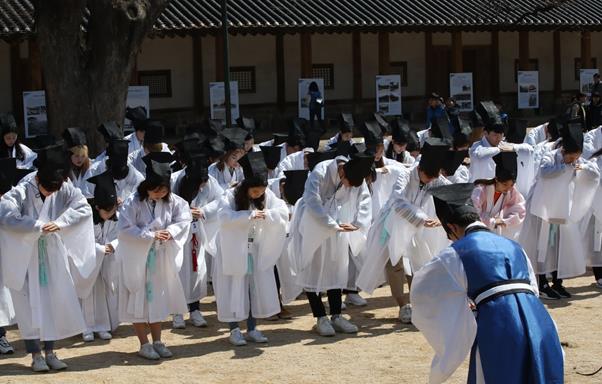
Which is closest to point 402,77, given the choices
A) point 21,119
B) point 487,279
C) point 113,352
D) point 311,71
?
point 311,71

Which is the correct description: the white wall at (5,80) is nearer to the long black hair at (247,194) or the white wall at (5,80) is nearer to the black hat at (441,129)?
the black hat at (441,129)

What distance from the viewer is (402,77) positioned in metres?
33.4

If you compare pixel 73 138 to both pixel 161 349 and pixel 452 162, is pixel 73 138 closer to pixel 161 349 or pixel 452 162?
pixel 161 349

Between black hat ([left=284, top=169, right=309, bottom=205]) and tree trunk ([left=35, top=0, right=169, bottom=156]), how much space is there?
5.02 m

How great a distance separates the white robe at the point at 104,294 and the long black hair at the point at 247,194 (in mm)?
1174

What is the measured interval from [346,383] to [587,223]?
15.6 feet

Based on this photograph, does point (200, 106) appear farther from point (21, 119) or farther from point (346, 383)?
point (346, 383)

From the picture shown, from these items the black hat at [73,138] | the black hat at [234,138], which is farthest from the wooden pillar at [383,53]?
the black hat at [73,138]

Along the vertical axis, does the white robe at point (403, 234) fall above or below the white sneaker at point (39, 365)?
above

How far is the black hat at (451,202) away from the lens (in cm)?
659


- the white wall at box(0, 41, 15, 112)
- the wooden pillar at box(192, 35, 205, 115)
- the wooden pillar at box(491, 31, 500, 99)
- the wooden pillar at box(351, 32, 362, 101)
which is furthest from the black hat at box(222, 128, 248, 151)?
the wooden pillar at box(491, 31, 500, 99)

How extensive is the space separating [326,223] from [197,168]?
1.40 meters

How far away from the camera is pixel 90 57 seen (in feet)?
53.7

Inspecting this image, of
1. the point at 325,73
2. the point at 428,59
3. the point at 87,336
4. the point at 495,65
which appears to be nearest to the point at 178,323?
the point at 87,336
